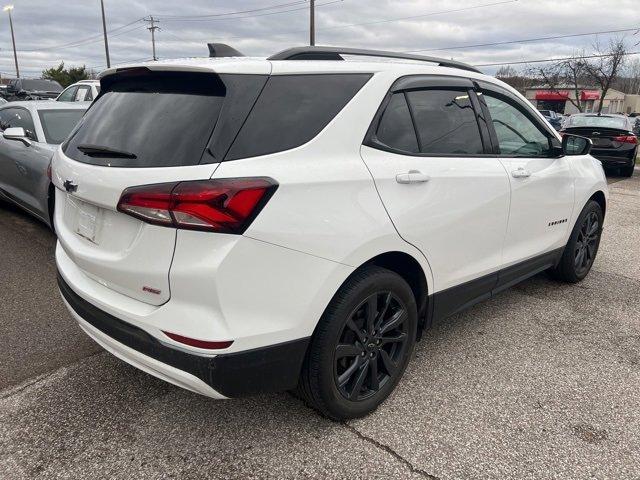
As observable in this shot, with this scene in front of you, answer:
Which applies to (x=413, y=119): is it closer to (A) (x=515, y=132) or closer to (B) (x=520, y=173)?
(B) (x=520, y=173)

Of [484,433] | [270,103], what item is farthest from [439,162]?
[484,433]

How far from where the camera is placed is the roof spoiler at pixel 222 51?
A: 107 inches

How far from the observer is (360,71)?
8.23 feet

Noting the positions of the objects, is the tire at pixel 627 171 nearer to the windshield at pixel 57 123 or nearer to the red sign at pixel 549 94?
the windshield at pixel 57 123

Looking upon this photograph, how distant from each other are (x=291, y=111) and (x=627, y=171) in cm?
1287

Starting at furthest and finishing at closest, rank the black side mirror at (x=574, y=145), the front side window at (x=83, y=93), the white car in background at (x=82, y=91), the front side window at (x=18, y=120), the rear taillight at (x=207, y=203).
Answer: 1. the front side window at (x=83, y=93)
2. the white car in background at (x=82, y=91)
3. the front side window at (x=18, y=120)
4. the black side mirror at (x=574, y=145)
5. the rear taillight at (x=207, y=203)

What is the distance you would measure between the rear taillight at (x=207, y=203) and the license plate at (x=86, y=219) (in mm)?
454

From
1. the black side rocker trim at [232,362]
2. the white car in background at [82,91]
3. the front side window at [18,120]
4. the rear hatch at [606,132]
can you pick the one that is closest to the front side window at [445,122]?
the black side rocker trim at [232,362]

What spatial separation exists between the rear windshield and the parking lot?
4.21 feet

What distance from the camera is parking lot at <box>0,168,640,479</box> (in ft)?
7.61

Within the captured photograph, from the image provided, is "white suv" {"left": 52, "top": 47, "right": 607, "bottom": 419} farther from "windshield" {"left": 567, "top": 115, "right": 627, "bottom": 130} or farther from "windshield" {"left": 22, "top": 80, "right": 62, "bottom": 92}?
"windshield" {"left": 22, "top": 80, "right": 62, "bottom": 92}

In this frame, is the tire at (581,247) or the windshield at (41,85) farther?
the windshield at (41,85)

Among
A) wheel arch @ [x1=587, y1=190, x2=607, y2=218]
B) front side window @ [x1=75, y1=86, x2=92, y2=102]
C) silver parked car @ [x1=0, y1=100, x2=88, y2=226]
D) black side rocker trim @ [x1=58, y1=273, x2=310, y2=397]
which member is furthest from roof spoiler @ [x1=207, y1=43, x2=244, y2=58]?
front side window @ [x1=75, y1=86, x2=92, y2=102]

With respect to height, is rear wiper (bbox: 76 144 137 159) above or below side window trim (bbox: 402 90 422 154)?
below
